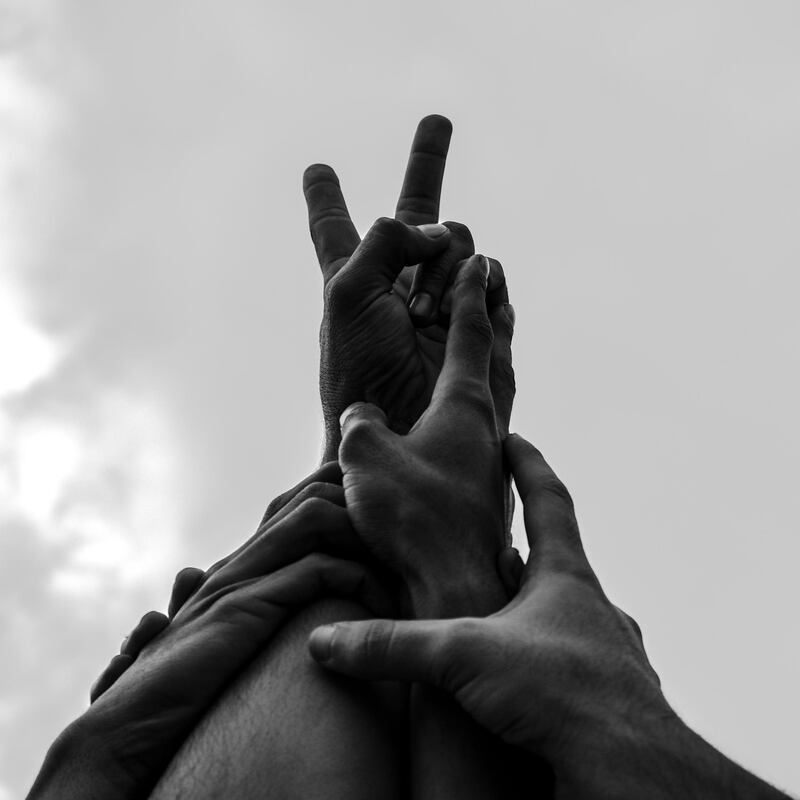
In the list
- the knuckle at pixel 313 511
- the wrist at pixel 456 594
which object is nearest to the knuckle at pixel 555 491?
the wrist at pixel 456 594

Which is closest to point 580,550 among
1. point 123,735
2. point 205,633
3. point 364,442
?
point 364,442

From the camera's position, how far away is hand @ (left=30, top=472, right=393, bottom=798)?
2.44 m

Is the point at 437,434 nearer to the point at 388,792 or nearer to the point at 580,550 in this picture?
the point at 580,550

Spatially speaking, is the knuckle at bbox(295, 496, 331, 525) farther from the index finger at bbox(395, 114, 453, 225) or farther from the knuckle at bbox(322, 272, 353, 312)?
the index finger at bbox(395, 114, 453, 225)

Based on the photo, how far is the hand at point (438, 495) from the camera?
2613mm

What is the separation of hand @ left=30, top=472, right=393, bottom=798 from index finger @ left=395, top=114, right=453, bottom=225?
6.27 ft

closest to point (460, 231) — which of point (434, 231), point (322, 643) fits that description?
point (434, 231)

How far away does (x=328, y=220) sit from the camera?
4.51 m

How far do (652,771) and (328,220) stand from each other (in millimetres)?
2952

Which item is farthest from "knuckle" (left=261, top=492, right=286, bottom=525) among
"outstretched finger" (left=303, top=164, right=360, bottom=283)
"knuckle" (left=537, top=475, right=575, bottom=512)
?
"outstretched finger" (left=303, top=164, right=360, bottom=283)

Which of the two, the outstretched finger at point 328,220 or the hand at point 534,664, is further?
the outstretched finger at point 328,220

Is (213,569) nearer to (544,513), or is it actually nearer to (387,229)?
(544,513)

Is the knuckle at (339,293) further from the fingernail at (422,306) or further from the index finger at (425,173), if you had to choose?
the index finger at (425,173)

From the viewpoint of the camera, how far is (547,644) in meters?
2.22
